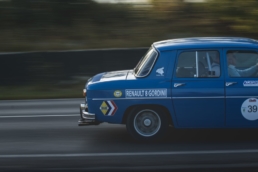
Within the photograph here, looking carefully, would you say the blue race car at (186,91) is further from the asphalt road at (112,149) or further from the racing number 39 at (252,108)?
the asphalt road at (112,149)

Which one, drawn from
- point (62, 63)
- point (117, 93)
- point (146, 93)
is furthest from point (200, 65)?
point (62, 63)

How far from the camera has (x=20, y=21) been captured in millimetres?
20938

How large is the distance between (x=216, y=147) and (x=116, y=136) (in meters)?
1.86

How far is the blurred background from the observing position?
15125mm

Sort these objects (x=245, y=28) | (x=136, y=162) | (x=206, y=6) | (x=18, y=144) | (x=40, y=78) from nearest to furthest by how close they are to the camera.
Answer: (x=136, y=162) < (x=18, y=144) < (x=40, y=78) < (x=245, y=28) < (x=206, y=6)

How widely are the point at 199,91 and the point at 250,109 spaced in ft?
2.76

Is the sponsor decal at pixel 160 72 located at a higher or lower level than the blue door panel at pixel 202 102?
higher

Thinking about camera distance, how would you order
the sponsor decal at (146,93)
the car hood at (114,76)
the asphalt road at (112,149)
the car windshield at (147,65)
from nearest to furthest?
1. the asphalt road at (112,149)
2. the sponsor decal at (146,93)
3. the car windshield at (147,65)
4. the car hood at (114,76)

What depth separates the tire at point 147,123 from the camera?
7828 mm

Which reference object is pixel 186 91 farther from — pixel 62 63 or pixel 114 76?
pixel 62 63

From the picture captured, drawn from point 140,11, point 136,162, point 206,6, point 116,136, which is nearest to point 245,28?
point 206,6

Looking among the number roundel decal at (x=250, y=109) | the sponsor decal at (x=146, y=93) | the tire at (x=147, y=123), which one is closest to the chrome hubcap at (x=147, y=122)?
the tire at (x=147, y=123)

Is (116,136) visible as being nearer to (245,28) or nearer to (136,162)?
(136,162)

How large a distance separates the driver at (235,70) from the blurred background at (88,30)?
24.2ft
